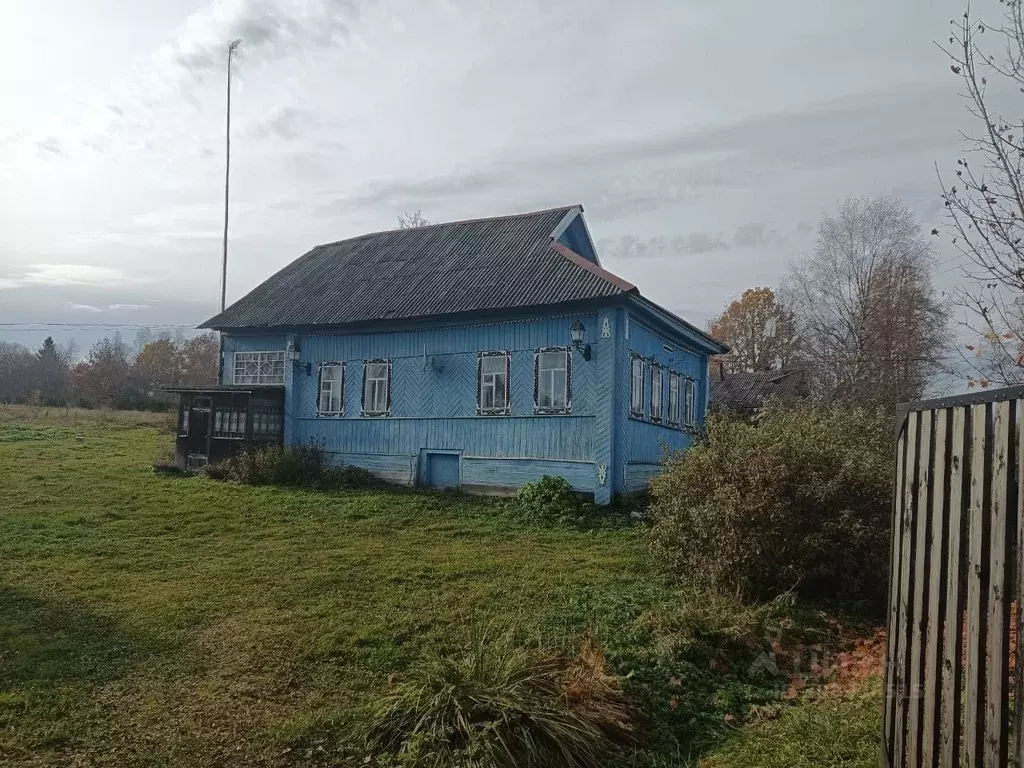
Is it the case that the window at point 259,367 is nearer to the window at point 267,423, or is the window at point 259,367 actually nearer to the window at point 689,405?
the window at point 267,423

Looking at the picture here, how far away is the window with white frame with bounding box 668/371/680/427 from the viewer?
1905cm

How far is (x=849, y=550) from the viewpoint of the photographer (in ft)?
24.8

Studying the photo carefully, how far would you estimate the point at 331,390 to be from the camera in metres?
19.2

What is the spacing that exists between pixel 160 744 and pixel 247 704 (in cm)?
70

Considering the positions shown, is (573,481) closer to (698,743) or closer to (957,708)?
(698,743)

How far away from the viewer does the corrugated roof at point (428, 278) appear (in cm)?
1638

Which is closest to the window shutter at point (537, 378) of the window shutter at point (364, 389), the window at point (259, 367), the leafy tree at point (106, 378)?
the window shutter at point (364, 389)

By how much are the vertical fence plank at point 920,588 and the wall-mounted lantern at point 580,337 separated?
11.9 meters

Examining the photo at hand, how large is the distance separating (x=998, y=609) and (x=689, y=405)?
60.4ft

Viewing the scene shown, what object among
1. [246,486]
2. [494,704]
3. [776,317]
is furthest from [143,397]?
[494,704]

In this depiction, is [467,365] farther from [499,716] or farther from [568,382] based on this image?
[499,716]

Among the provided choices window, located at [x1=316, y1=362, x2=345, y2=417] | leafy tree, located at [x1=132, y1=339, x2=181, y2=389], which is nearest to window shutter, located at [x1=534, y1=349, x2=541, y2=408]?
window, located at [x1=316, y1=362, x2=345, y2=417]

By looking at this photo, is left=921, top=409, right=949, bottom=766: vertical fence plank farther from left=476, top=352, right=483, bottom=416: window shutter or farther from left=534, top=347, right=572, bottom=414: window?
left=476, top=352, right=483, bottom=416: window shutter

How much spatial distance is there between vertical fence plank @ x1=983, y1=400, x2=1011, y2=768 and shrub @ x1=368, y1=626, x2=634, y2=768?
2358mm
